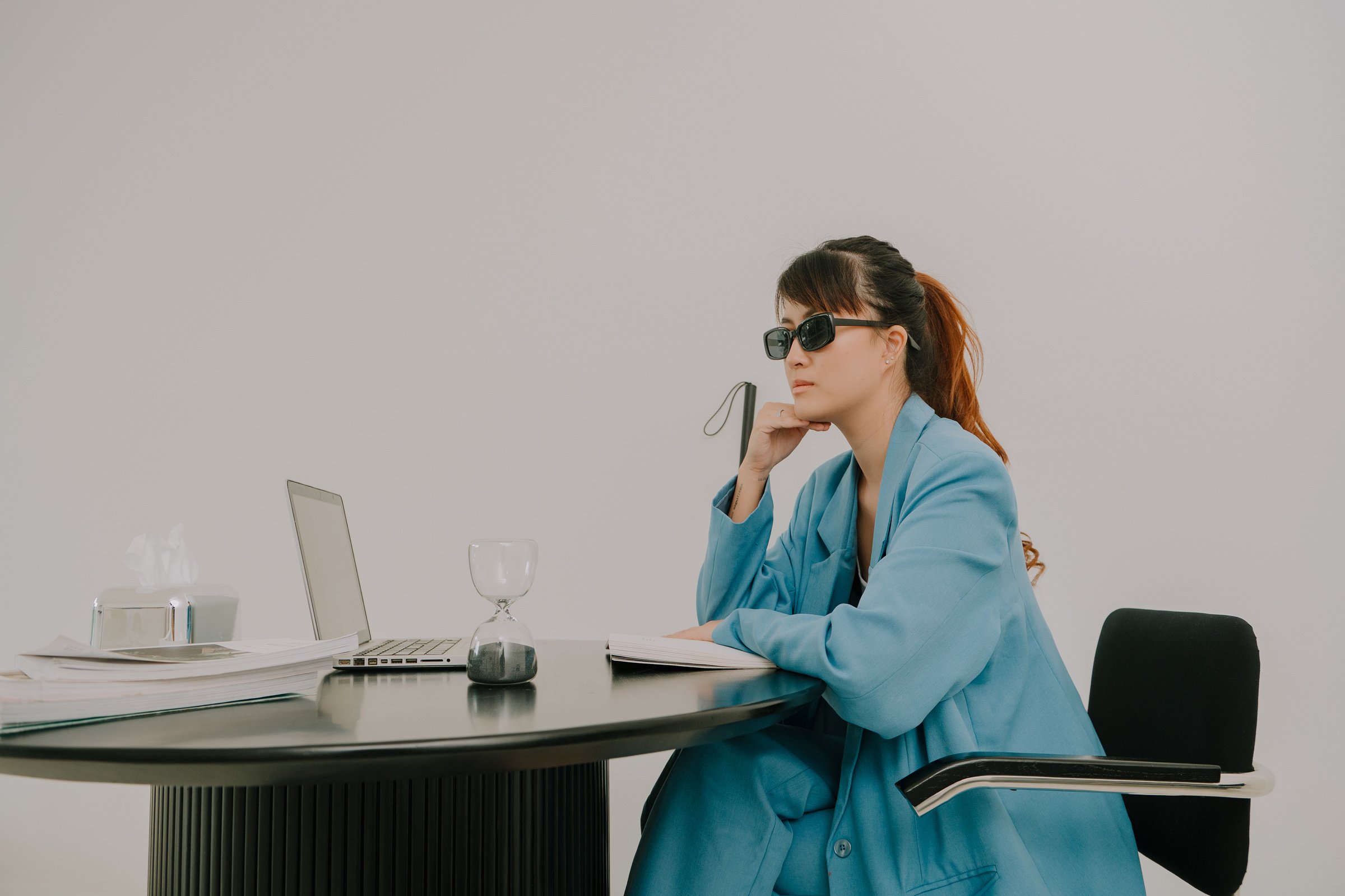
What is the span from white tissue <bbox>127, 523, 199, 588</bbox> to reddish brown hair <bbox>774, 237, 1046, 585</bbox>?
1146mm

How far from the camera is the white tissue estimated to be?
1264mm

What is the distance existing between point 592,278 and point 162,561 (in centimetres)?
169

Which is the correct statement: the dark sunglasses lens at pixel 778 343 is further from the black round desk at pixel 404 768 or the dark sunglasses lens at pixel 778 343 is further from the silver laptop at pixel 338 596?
the silver laptop at pixel 338 596

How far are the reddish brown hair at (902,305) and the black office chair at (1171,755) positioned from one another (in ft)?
0.88

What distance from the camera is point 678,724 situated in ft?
2.53

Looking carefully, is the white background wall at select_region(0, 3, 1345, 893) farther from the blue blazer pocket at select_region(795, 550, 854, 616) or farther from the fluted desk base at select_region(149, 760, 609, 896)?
the fluted desk base at select_region(149, 760, 609, 896)

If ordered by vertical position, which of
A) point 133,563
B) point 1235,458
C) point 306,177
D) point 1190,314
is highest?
point 306,177

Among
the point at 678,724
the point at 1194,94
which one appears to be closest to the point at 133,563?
the point at 678,724

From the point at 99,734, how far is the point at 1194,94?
Answer: 3.07 m

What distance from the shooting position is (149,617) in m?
1.23

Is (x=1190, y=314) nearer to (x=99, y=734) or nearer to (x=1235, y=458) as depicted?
(x=1235, y=458)

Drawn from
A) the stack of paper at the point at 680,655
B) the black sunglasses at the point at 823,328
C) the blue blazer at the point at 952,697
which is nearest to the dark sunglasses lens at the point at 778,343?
the black sunglasses at the point at 823,328

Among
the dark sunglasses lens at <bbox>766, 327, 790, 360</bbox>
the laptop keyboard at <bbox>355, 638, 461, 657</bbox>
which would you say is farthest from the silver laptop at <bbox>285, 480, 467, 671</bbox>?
the dark sunglasses lens at <bbox>766, 327, 790, 360</bbox>

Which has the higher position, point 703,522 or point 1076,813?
point 703,522
